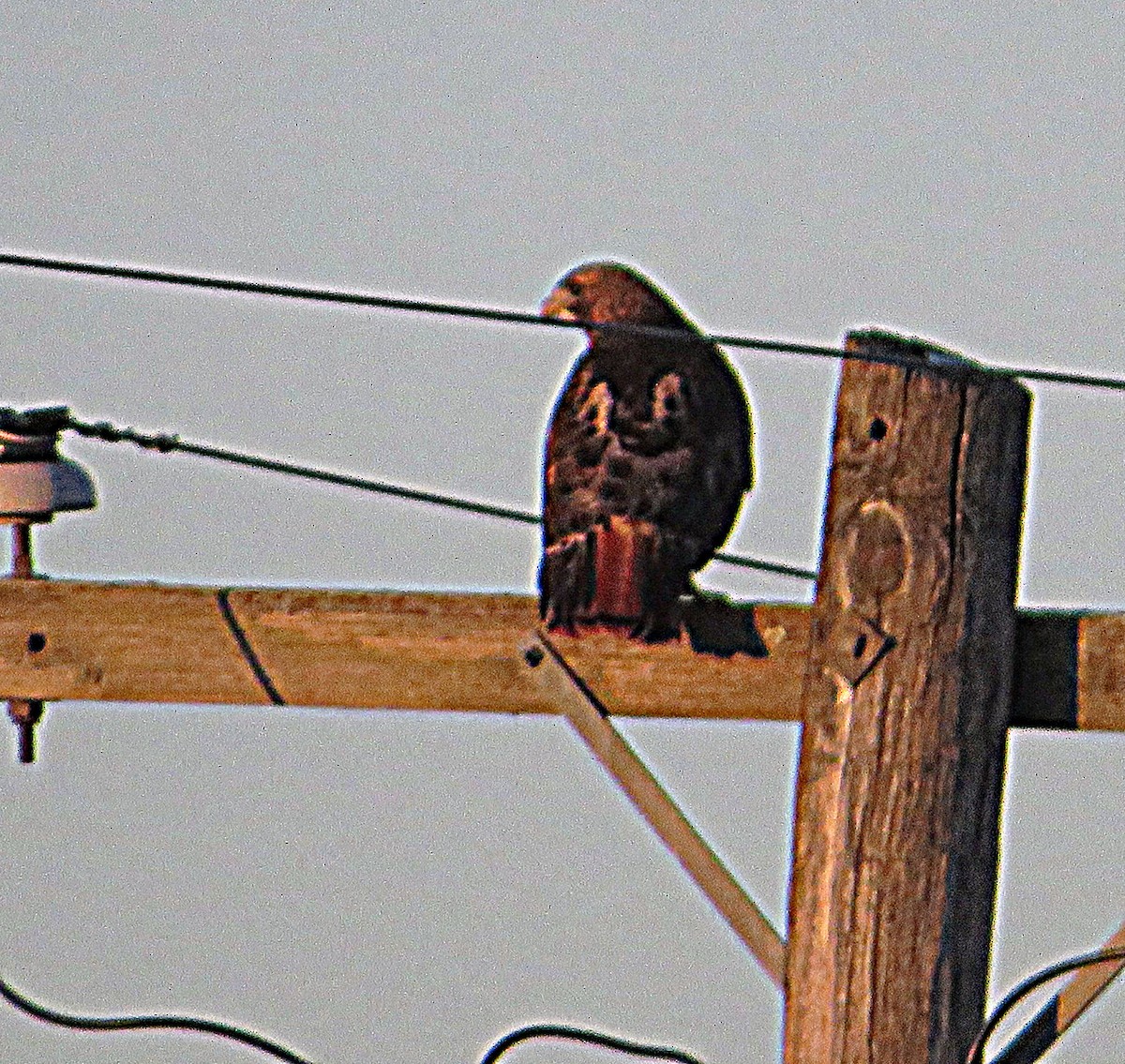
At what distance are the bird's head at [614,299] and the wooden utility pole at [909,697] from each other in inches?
48.9

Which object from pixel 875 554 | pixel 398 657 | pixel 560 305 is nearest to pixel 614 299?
pixel 560 305

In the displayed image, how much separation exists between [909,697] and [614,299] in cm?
162

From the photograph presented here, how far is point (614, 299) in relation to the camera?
223 inches

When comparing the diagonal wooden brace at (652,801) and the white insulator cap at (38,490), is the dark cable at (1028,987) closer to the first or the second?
the diagonal wooden brace at (652,801)

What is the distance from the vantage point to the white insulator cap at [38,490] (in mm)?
5215

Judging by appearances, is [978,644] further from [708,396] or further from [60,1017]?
[60,1017]

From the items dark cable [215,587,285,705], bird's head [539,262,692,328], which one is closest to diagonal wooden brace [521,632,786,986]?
dark cable [215,587,285,705]

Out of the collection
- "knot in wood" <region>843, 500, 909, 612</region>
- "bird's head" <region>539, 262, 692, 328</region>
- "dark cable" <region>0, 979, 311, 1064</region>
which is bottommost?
"dark cable" <region>0, 979, 311, 1064</region>

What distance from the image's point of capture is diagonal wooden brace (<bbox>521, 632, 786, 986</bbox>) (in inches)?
179

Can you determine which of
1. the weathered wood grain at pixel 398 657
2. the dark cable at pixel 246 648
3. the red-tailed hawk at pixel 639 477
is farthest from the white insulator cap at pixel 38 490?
the red-tailed hawk at pixel 639 477

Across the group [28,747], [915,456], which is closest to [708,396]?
[915,456]

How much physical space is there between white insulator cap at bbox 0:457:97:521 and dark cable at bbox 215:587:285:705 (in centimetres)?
49

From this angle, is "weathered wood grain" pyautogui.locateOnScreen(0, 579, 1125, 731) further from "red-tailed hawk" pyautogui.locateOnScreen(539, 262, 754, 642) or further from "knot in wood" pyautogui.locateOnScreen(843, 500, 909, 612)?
"knot in wood" pyautogui.locateOnScreen(843, 500, 909, 612)

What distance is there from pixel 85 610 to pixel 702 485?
4.18ft
